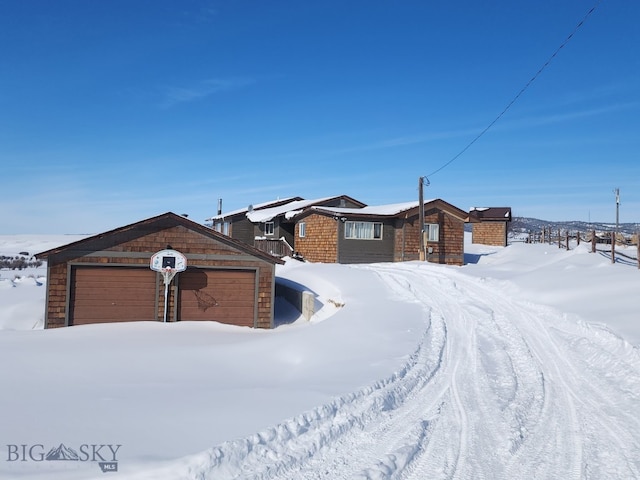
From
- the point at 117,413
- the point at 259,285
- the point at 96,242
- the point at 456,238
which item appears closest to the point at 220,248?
the point at 259,285

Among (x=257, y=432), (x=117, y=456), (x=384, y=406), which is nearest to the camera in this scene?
(x=117, y=456)

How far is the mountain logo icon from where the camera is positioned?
13.4 ft

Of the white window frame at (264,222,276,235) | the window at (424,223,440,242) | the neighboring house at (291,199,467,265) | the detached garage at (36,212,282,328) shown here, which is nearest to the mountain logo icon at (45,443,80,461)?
the detached garage at (36,212,282,328)

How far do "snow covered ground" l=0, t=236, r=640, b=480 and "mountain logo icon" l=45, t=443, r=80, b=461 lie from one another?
0.05ft

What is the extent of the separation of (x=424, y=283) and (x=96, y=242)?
12.1 metres

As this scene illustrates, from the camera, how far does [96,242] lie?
14789mm

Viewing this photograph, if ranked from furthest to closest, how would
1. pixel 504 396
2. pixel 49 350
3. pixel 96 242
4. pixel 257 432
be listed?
1. pixel 96 242
2. pixel 49 350
3. pixel 504 396
4. pixel 257 432

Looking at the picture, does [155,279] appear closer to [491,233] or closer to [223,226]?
[223,226]

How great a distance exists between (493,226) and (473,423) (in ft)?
139

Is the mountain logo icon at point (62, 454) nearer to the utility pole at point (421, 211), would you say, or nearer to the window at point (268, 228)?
the utility pole at point (421, 211)

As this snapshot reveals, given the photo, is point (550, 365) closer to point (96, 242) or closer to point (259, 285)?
point (259, 285)

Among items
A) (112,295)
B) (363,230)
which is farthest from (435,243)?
(112,295)

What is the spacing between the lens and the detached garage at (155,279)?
1451cm

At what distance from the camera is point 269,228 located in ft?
124
